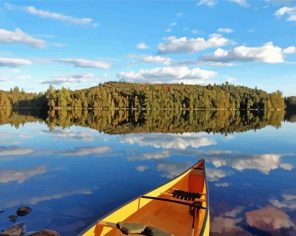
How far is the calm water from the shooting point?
55.2ft

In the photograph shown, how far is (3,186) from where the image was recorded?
22469mm

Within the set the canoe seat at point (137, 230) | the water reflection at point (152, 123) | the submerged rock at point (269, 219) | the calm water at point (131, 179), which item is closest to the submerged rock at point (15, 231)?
the calm water at point (131, 179)

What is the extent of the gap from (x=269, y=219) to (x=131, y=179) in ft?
34.7

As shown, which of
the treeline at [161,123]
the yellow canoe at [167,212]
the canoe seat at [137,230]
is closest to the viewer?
the canoe seat at [137,230]

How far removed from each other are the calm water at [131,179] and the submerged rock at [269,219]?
0.05m

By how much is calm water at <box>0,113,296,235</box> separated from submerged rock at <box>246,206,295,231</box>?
47 millimetres

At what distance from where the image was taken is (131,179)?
2480 centimetres

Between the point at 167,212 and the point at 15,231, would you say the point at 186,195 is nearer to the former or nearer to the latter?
the point at 167,212

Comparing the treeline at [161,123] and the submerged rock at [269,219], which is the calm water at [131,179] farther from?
the treeline at [161,123]

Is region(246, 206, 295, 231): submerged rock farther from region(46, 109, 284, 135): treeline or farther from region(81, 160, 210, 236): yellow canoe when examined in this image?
region(46, 109, 284, 135): treeline

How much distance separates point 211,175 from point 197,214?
13152 mm

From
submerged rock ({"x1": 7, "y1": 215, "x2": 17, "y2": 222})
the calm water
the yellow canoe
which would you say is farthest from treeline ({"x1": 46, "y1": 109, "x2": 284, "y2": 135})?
the yellow canoe

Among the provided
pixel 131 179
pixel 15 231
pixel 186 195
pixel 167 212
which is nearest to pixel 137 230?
pixel 167 212

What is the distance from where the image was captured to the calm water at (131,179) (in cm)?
1681
